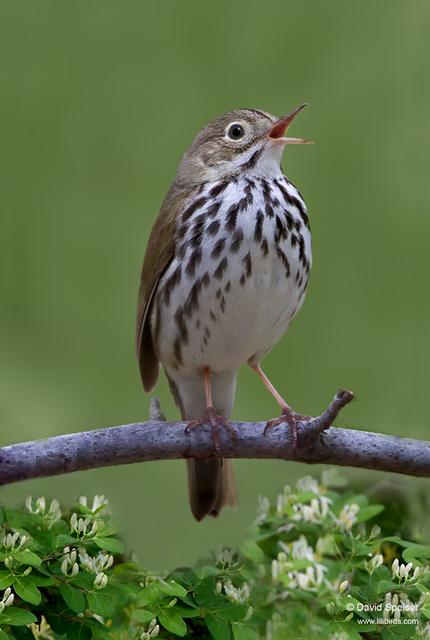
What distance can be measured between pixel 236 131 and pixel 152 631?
1063 millimetres

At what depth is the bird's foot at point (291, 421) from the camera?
6.58 feet

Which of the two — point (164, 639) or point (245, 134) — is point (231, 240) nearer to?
point (245, 134)

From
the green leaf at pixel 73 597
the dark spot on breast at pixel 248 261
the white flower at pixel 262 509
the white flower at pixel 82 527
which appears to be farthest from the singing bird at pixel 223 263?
the green leaf at pixel 73 597

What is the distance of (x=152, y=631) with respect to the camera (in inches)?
72.7

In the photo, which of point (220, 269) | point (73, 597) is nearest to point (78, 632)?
point (73, 597)

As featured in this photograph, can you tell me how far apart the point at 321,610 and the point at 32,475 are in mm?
634

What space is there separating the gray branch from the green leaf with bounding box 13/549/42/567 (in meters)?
0.16

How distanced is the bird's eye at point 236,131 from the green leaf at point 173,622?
1010 mm

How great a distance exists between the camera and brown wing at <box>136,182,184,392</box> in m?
2.28

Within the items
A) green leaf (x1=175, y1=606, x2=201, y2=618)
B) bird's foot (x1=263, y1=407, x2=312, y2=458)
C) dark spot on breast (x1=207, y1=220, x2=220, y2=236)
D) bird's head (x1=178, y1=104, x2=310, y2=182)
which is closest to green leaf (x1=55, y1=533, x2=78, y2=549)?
green leaf (x1=175, y1=606, x2=201, y2=618)

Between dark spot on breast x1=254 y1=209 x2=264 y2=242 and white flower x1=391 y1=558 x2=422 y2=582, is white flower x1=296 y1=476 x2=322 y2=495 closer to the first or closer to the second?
white flower x1=391 y1=558 x2=422 y2=582

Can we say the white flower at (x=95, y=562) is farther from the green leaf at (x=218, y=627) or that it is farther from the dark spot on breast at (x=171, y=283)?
the dark spot on breast at (x=171, y=283)

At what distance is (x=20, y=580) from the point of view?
1.79 metres

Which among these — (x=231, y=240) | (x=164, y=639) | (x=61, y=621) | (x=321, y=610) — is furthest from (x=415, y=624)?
(x=231, y=240)
